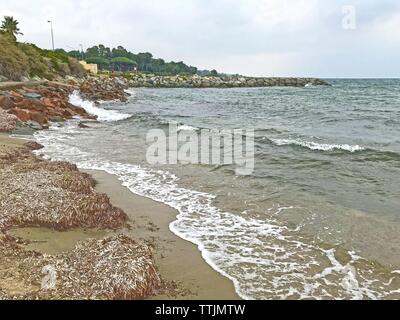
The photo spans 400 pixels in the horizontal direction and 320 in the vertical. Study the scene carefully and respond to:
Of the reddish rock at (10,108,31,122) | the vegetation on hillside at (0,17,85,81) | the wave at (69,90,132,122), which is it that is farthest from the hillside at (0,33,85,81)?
the reddish rock at (10,108,31,122)

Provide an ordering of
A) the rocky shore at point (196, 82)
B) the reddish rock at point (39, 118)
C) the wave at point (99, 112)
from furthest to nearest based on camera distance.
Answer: the rocky shore at point (196, 82)
the wave at point (99, 112)
the reddish rock at point (39, 118)

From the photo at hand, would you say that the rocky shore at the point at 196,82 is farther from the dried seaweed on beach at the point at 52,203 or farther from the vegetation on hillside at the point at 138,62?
the dried seaweed on beach at the point at 52,203

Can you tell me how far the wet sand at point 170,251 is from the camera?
551 cm

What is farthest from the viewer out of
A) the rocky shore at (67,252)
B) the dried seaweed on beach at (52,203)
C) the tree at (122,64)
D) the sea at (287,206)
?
the tree at (122,64)

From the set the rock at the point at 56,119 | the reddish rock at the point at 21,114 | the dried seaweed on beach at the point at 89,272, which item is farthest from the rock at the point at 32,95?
the dried seaweed on beach at the point at 89,272

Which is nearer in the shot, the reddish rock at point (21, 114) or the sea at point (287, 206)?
the sea at point (287, 206)

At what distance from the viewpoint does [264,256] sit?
21.9 feet

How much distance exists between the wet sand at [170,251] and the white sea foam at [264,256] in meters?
0.18

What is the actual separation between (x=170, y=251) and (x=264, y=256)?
1.67 metres

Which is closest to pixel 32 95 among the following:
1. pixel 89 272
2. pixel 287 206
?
pixel 287 206

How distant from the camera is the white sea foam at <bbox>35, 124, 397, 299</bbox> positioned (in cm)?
560

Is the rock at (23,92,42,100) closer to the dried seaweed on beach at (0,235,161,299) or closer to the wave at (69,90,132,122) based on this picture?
the wave at (69,90,132,122)

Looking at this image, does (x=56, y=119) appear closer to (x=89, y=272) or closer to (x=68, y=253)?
(x=68, y=253)
